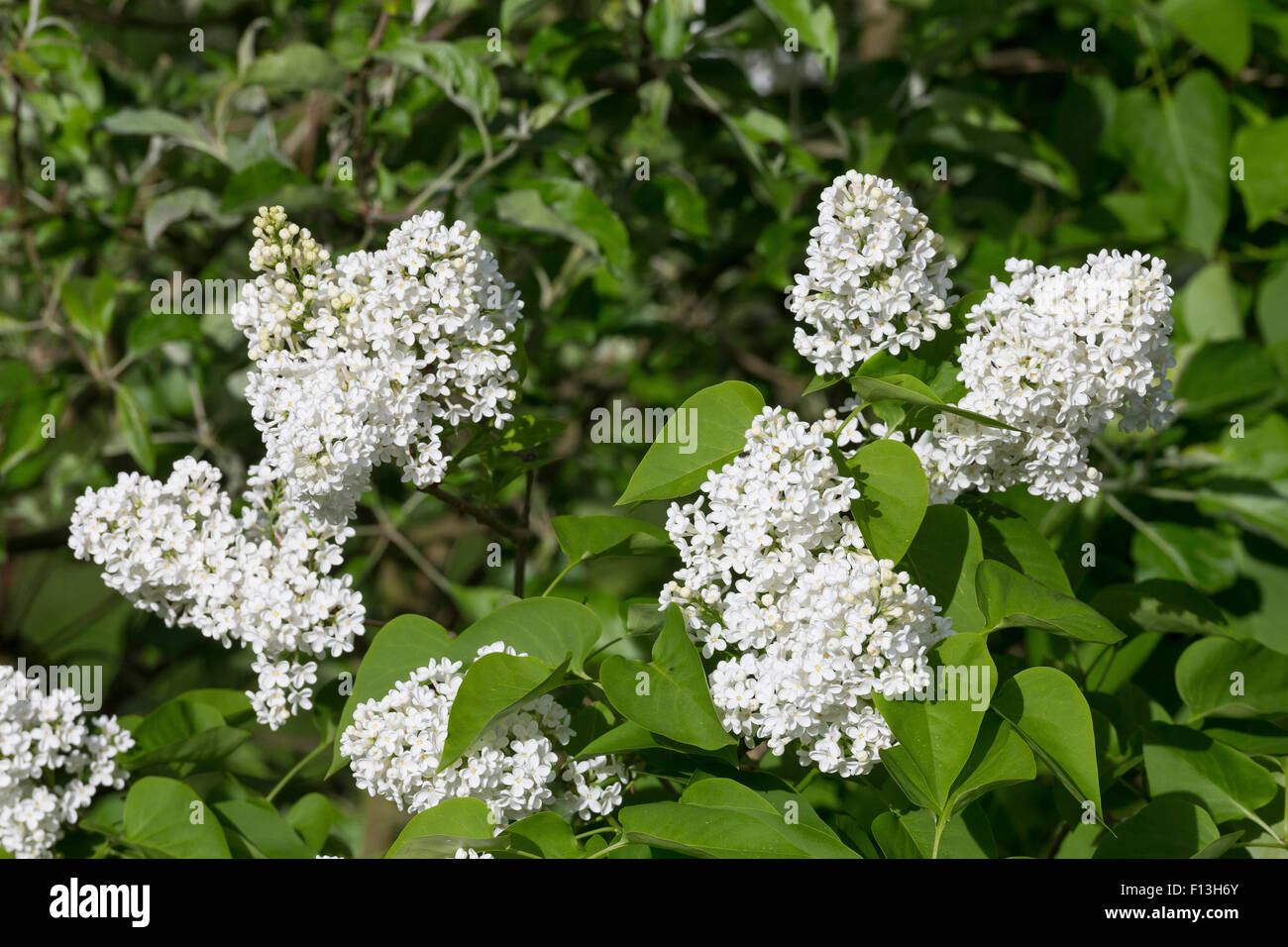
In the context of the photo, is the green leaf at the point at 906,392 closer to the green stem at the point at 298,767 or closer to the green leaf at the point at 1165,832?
the green leaf at the point at 1165,832

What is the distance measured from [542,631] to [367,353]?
1.12 ft

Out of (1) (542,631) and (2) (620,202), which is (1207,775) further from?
(2) (620,202)

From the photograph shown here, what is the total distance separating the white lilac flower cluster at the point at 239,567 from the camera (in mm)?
1233

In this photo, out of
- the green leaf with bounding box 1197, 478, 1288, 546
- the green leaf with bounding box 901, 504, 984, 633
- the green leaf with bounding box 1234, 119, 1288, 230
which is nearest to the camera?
the green leaf with bounding box 901, 504, 984, 633

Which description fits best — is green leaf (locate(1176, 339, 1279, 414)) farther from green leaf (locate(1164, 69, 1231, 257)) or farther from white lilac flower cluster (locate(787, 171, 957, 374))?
white lilac flower cluster (locate(787, 171, 957, 374))

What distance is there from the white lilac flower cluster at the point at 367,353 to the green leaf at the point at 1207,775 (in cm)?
80

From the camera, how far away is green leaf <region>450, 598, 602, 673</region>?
1.13 metres

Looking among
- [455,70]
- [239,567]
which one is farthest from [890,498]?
[455,70]

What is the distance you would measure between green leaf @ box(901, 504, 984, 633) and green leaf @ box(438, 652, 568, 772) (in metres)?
0.37

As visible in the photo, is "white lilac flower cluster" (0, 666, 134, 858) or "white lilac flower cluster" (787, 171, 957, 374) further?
"white lilac flower cluster" (0, 666, 134, 858)

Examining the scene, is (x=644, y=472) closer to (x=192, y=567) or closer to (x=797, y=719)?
(x=797, y=719)

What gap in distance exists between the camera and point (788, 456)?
41.4 inches

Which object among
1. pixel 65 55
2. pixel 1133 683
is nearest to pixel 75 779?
pixel 1133 683
